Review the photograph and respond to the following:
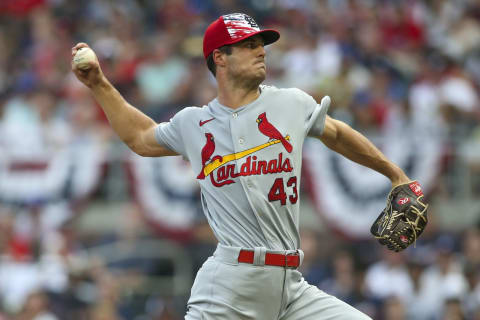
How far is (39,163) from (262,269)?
22.0 feet

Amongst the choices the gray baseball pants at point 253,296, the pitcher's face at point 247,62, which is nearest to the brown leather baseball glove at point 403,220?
the gray baseball pants at point 253,296

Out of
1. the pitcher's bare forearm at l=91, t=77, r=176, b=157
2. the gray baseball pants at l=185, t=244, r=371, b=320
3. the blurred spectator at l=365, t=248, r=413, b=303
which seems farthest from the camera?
the blurred spectator at l=365, t=248, r=413, b=303

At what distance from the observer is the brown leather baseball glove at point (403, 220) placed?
541 cm

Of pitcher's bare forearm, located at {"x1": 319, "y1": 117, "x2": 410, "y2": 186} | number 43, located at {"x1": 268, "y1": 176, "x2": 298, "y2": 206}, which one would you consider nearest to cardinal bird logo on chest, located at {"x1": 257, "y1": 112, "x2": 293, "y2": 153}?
number 43, located at {"x1": 268, "y1": 176, "x2": 298, "y2": 206}

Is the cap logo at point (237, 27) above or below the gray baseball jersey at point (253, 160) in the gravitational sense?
above

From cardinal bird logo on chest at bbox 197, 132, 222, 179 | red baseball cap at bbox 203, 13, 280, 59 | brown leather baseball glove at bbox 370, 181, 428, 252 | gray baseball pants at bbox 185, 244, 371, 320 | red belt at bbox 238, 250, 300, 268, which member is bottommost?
gray baseball pants at bbox 185, 244, 371, 320

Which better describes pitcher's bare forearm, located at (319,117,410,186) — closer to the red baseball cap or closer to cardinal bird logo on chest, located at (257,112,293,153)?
cardinal bird logo on chest, located at (257,112,293,153)

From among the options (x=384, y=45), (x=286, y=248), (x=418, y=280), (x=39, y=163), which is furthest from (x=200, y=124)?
(x=384, y=45)

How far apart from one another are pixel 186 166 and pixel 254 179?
555 centimetres

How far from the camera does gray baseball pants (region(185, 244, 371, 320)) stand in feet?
16.8

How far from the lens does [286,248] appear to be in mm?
5270

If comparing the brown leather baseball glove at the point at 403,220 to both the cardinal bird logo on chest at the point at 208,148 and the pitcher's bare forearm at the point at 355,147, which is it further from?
the cardinal bird logo on chest at the point at 208,148

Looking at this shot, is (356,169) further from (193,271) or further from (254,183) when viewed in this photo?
(254,183)

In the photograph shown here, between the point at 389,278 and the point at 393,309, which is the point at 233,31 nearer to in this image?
the point at 393,309
